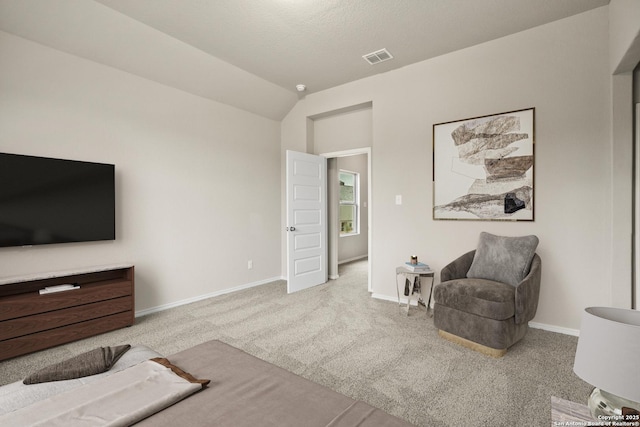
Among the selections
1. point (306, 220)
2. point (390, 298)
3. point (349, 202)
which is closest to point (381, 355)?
point (390, 298)

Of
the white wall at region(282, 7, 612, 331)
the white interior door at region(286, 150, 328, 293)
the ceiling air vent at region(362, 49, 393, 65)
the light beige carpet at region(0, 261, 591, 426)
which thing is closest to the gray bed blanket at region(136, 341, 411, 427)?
the light beige carpet at region(0, 261, 591, 426)

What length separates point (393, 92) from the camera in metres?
3.99

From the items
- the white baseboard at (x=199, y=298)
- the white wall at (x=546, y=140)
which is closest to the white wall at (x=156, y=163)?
the white baseboard at (x=199, y=298)

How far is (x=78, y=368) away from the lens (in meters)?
1.25

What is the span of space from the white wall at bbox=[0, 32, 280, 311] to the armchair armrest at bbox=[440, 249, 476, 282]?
9.57 ft

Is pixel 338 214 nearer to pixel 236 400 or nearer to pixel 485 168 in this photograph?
pixel 485 168

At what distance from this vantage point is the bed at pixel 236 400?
3.14 ft

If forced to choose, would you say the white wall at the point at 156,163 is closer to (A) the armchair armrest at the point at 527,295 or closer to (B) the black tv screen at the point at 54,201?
(B) the black tv screen at the point at 54,201

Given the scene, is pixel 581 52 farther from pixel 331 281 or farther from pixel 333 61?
pixel 331 281

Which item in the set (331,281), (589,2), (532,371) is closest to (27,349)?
(331,281)

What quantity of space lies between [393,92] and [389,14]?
1.23m

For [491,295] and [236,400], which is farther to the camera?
[491,295]

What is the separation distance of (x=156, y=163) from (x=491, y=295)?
12.4 feet

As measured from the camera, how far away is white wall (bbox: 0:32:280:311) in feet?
9.14
